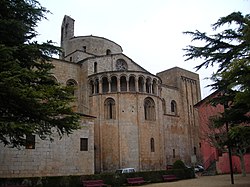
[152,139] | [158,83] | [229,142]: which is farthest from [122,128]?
[229,142]

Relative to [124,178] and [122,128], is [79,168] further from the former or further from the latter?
[122,128]

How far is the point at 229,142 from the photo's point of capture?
14.4m

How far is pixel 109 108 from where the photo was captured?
31156 mm

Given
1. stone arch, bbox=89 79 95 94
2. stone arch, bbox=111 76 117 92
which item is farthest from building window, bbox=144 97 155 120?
stone arch, bbox=89 79 95 94

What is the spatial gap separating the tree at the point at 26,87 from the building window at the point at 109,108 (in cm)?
1792

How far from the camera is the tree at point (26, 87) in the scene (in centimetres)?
948

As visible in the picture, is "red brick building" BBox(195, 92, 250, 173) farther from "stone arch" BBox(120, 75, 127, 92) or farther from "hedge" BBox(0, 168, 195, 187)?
"stone arch" BBox(120, 75, 127, 92)

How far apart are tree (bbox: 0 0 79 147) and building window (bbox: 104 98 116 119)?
1792 cm

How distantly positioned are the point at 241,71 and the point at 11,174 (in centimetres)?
1602

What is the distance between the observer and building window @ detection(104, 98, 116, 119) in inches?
1219

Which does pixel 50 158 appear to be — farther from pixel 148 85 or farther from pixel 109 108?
pixel 148 85

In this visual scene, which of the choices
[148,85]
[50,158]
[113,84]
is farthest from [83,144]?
[148,85]

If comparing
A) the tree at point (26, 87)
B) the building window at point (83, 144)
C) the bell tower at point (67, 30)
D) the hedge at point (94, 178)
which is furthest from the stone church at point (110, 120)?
the tree at point (26, 87)

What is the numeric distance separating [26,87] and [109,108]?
2139 cm
